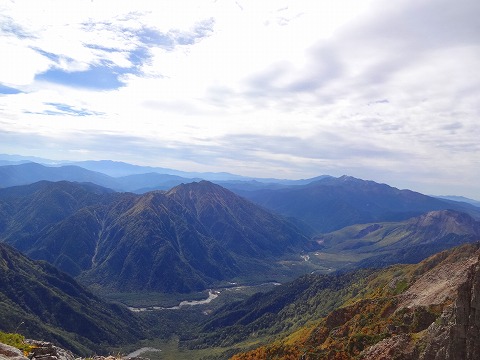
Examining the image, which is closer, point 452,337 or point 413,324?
point 452,337

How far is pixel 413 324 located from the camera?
75.1 m

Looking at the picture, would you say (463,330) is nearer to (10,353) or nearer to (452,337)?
(452,337)

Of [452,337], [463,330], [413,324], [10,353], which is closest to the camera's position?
[10,353]

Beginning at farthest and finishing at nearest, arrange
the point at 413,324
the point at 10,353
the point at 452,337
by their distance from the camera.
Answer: the point at 413,324 < the point at 452,337 < the point at 10,353

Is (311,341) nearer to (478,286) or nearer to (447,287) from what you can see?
(447,287)

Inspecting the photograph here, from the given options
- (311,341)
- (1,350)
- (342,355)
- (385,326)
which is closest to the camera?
(1,350)

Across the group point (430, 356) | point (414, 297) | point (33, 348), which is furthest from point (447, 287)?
point (33, 348)

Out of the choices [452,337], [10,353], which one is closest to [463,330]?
[452,337]

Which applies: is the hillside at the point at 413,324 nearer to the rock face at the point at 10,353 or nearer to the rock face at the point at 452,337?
the rock face at the point at 452,337

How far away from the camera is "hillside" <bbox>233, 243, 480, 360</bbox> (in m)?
50.0

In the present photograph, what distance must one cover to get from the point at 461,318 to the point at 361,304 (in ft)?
205

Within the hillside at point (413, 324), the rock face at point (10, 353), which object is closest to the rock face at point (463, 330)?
the hillside at point (413, 324)

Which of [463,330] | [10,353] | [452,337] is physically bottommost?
[452,337]

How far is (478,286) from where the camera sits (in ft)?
163
